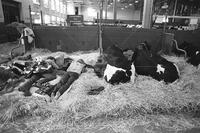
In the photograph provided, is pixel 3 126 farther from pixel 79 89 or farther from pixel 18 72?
pixel 18 72

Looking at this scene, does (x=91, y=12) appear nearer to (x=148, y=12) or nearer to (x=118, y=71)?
(x=148, y=12)

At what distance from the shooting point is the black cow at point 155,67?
2721mm

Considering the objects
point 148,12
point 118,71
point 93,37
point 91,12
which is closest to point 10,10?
point 93,37

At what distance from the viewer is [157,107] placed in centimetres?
204

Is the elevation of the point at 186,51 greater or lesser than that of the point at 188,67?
greater

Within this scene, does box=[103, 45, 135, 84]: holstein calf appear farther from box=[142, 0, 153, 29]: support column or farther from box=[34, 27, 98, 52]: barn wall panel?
box=[142, 0, 153, 29]: support column

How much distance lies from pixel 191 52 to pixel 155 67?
191 centimetres

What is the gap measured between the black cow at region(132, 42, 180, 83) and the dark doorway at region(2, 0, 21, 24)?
7.37 m

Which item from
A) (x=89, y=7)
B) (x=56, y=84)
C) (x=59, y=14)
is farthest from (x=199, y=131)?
(x=89, y=7)

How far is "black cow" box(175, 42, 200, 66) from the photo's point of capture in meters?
3.62

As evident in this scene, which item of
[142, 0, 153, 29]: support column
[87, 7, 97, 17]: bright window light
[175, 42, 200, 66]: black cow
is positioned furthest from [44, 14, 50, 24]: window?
[175, 42, 200, 66]: black cow

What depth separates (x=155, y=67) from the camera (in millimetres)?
2877

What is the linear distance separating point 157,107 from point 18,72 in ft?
8.44

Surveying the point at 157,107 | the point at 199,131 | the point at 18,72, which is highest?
the point at 18,72
